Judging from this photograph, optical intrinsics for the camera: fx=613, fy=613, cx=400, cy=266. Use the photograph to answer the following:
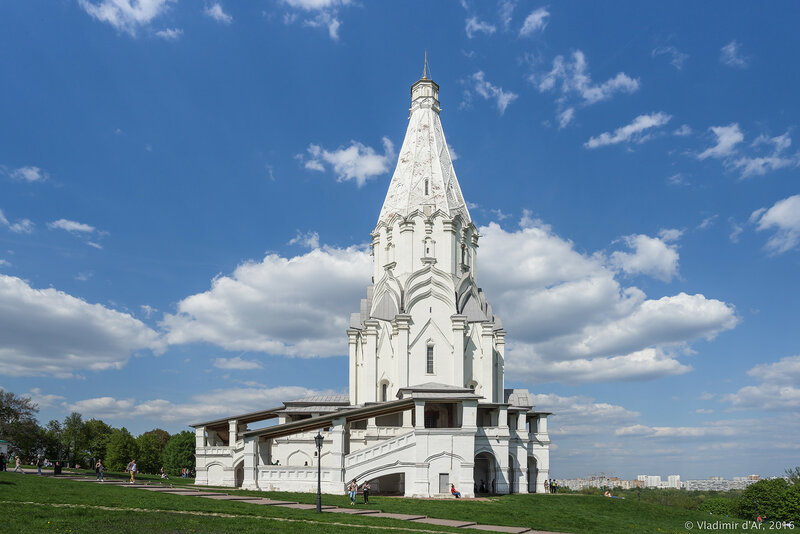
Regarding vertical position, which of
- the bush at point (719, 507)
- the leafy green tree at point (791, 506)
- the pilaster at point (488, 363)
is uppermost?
the pilaster at point (488, 363)

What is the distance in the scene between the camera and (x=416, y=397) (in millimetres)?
31438

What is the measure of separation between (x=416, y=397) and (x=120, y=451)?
42.0 meters

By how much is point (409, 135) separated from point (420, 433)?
2527 centimetres

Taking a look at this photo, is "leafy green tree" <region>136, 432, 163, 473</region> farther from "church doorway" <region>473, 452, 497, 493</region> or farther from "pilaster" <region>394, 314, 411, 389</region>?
"church doorway" <region>473, 452, 497, 493</region>

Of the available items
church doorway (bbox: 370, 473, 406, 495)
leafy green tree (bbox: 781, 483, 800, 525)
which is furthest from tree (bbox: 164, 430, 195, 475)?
leafy green tree (bbox: 781, 483, 800, 525)

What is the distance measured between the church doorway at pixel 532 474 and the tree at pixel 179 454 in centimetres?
3927

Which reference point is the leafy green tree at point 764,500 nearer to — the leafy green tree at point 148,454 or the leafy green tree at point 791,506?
the leafy green tree at point 791,506

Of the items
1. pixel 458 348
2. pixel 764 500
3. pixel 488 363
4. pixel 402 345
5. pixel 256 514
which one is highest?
pixel 402 345

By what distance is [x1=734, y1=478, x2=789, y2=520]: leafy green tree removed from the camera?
149 ft

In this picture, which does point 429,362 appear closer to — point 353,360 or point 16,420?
point 353,360

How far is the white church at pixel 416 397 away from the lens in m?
30.9

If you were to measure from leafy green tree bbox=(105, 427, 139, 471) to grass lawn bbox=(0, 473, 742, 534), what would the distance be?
126ft

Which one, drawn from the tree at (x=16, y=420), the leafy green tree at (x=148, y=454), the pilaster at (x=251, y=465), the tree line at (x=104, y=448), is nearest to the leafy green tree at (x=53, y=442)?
the tree line at (x=104, y=448)

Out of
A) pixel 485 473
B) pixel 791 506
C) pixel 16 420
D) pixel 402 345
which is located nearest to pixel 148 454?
pixel 16 420
